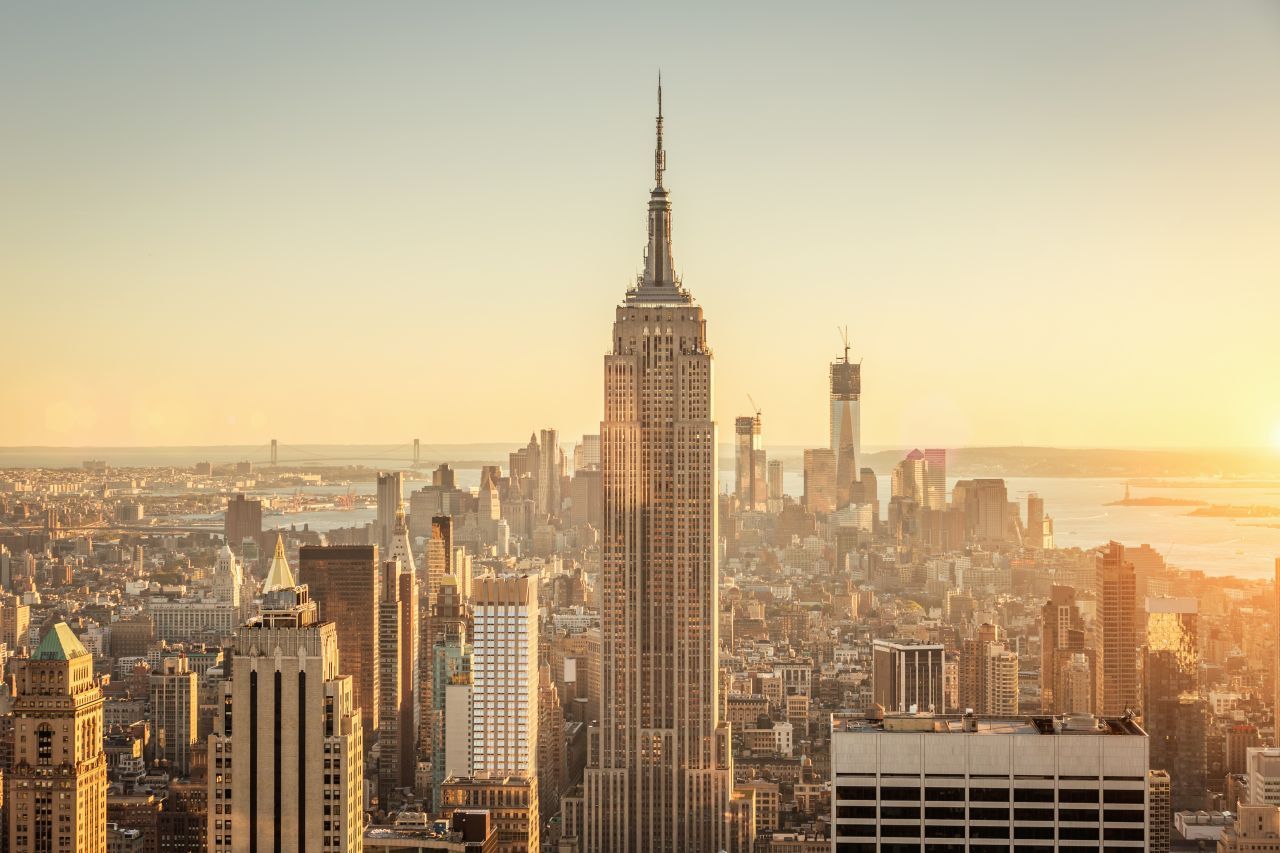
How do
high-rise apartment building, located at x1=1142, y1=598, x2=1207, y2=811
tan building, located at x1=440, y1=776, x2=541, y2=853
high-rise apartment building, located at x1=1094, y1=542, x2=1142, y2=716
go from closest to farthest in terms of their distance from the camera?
high-rise apartment building, located at x1=1142, y1=598, x2=1207, y2=811, high-rise apartment building, located at x1=1094, y1=542, x2=1142, y2=716, tan building, located at x1=440, y1=776, x2=541, y2=853

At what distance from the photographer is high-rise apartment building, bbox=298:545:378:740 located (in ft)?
36.6

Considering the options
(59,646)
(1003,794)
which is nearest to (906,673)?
(1003,794)

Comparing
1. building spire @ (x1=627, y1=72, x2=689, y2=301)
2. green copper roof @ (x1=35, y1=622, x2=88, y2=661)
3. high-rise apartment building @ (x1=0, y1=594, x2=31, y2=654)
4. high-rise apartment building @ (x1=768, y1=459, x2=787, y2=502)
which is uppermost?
building spire @ (x1=627, y1=72, x2=689, y2=301)

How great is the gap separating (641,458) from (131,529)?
642cm

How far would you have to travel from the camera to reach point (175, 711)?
1077 cm

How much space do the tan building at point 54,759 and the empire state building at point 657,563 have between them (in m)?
6.14

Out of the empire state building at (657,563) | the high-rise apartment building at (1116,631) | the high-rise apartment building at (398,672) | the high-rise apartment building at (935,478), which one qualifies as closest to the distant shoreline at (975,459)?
the high-rise apartment building at (935,478)

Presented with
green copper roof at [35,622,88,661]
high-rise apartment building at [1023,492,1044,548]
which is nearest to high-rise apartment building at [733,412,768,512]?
high-rise apartment building at [1023,492,1044,548]

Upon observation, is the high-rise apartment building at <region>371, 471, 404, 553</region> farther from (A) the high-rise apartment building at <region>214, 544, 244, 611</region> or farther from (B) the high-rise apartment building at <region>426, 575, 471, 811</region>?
(A) the high-rise apartment building at <region>214, 544, 244, 611</region>

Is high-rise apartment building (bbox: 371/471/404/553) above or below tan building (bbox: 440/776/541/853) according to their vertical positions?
above

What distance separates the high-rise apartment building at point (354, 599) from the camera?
1116cm

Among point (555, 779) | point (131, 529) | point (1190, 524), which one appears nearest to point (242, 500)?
point (131, 529)

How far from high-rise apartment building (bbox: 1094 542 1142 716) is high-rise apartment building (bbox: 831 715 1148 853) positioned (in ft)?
16.4

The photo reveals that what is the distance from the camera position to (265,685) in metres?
7.96
